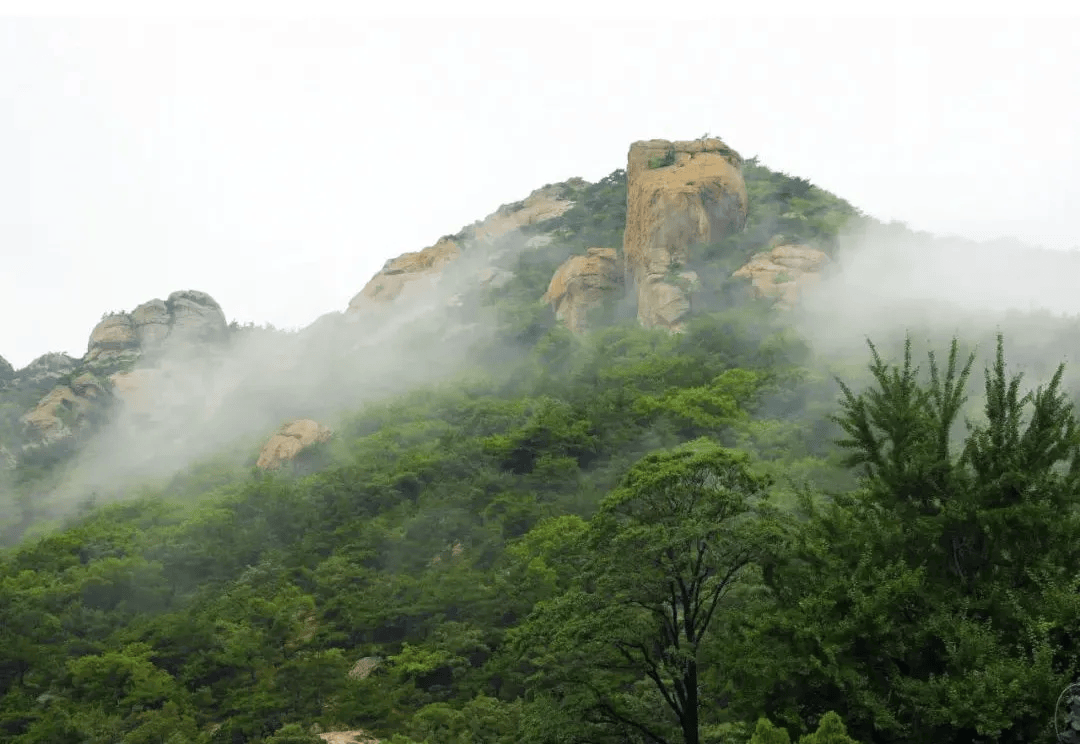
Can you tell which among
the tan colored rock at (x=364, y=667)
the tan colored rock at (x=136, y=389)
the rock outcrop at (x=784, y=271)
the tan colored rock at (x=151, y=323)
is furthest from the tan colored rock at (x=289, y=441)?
the tan colored rock at (x=151, y=323)

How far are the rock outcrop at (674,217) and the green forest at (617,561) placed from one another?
5.33 ft

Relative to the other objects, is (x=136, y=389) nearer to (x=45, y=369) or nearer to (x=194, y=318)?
(x=194, y=318)

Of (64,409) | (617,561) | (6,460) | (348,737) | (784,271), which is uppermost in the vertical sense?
(784,271)

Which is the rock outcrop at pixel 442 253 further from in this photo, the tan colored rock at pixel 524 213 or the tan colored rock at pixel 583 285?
the tan colored rock at pixel 583 285

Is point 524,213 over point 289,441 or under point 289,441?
over

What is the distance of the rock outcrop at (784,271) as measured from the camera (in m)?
55.9

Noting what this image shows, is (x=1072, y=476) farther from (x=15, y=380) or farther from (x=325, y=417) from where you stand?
(x=15, y=380)

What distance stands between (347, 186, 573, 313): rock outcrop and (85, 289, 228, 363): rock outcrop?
1292 cm

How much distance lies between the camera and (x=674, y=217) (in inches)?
2435

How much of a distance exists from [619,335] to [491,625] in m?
31.7

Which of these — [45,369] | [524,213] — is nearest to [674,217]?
[524,213]

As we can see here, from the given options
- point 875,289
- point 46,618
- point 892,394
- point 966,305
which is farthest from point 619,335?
point 892,394

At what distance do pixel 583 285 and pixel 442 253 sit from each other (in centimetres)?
2756

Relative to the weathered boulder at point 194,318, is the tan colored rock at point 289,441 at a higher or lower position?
lower
